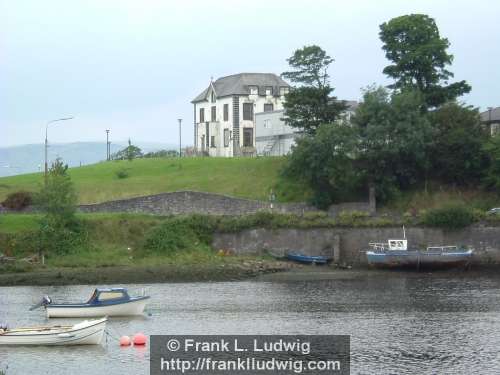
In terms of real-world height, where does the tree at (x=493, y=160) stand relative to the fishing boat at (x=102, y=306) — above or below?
above

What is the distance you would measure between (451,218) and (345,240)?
314 inches

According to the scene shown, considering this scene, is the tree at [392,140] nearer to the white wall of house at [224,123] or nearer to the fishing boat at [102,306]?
the white wall of house at [224,123]

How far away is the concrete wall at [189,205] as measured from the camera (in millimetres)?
79562

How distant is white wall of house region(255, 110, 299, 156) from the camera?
10256 centimetres

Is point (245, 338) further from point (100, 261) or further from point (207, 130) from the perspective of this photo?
point (207, 130)

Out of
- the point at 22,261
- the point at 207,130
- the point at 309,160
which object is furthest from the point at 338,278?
the point at 207,130

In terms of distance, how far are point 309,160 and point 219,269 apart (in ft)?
49.5

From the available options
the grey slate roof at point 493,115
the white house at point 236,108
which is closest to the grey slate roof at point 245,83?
the white house at point 236,108

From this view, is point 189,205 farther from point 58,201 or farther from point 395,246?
point 395,246

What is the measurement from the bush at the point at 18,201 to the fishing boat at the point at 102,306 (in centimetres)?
2869

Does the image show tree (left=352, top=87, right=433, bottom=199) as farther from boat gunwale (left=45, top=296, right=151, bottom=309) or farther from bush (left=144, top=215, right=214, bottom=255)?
boat gunwale (left=45, top=296, right=151, bottom=309)

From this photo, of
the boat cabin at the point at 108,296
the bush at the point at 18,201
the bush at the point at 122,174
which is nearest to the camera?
the boat cabin at the point at 108,296

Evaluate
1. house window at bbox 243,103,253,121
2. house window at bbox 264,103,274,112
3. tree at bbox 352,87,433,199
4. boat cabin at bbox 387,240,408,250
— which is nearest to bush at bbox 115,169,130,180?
house window at bbox 243,103,253,121

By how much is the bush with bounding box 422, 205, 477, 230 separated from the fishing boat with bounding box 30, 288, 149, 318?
91.1 feet
